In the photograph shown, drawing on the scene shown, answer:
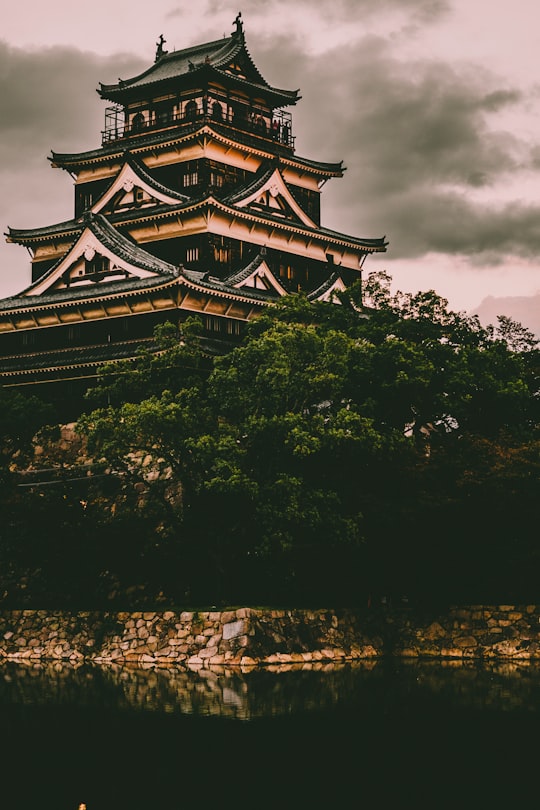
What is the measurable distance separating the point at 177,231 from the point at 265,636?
54.0 ft

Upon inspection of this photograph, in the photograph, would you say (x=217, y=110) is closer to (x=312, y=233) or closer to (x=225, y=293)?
(x=312, y=233)

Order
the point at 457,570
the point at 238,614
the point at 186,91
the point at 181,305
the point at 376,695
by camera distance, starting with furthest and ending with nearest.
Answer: the point at 186,91 → the point at 181,305 → the point at 457,570 → the point at 238,614 → the point at 376,695

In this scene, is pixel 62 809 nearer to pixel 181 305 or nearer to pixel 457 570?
pixel 457 570

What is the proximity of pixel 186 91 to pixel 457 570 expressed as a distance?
69.7 ft

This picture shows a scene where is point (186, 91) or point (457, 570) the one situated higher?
point (186, 91)

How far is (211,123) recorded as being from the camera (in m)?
40.5

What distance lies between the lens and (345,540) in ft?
91.2

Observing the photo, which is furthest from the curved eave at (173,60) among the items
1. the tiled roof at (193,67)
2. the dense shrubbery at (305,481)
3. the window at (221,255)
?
the dense shrubbery at (305,481)

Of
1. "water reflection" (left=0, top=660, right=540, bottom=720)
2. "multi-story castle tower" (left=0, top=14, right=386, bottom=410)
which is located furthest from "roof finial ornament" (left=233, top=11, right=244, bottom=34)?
"water reflection" (left=0, top=660, right=540, bottom=720)

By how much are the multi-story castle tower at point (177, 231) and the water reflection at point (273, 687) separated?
463 inches

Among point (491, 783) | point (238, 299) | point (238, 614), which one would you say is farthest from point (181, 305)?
point (491, 783)

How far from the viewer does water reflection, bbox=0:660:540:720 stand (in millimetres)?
19844

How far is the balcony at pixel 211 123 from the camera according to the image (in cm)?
4153

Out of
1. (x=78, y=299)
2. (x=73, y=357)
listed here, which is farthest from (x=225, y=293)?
(x=73, y=357)
